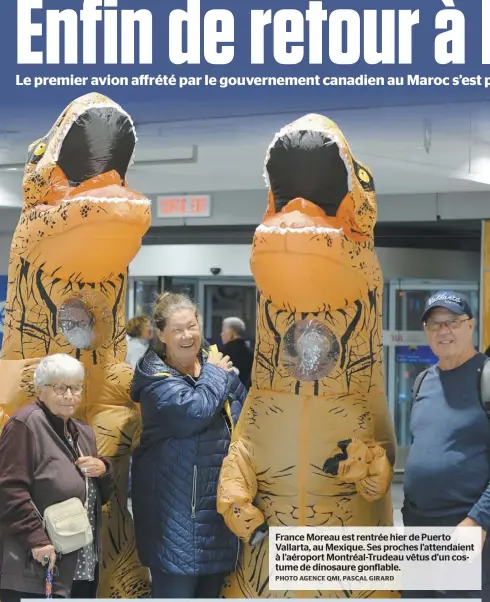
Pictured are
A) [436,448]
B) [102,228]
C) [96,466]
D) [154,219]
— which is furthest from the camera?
[154,219]

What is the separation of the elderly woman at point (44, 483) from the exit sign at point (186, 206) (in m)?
4.97

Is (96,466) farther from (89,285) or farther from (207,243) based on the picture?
(207,243)

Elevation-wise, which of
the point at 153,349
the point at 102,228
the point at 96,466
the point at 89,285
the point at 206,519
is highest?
the point at 102,228

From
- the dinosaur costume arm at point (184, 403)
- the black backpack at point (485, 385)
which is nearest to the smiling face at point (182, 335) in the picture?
the dinosaur costume arm at point (184, 403)

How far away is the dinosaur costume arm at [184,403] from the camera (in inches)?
117

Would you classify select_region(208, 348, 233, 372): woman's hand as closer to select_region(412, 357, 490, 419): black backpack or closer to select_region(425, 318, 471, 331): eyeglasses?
select_region(425, 318, 471, 331): eyeglasses

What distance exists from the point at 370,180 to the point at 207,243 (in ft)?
16.8

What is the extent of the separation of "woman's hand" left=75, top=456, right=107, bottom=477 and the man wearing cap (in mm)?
998

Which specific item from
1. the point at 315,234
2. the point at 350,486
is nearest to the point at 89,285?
the point at 315,234

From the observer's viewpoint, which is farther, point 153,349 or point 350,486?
point 153,349

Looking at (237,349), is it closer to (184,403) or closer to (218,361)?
(218,361)

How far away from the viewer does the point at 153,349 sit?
3213 mm

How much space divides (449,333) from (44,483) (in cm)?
135

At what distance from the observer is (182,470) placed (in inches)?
120
